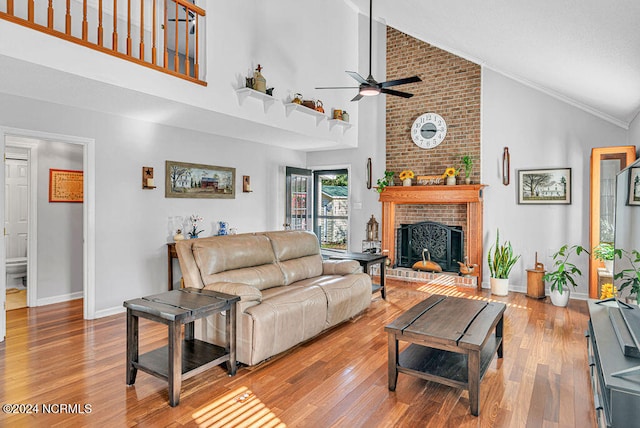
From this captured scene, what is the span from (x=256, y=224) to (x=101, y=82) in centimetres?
348

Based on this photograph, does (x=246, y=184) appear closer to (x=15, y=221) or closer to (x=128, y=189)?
(x=128, y=189)

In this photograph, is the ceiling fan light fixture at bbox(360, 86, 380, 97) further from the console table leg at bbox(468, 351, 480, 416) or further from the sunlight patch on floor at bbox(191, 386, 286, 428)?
the sunlight patch on floor at bbox(191, 386, 286, 428)

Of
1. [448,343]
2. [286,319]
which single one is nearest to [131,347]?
[286,319]

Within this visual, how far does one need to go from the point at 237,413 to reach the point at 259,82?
364 centimetres

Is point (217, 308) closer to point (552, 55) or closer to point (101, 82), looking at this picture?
point (101, 82)

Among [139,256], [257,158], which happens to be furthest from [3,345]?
[257,158]

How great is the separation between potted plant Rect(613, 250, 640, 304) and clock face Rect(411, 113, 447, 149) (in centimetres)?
337

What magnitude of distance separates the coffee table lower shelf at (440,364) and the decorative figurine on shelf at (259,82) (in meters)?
3.36

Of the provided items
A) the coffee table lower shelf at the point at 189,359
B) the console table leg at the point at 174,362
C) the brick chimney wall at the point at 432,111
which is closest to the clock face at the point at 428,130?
the brick chimney wall at the point at 432,111

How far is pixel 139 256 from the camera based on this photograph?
4.80 m

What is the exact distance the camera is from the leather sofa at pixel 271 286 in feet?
9.93

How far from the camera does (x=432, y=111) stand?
6.45 m

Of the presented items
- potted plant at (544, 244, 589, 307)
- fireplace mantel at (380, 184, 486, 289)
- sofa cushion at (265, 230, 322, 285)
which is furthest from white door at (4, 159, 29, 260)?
potted plant at (544, 244, 589, 307)

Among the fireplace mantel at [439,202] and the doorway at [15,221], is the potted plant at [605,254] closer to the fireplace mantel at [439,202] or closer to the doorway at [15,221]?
the fireplace mantel at [439,202]
